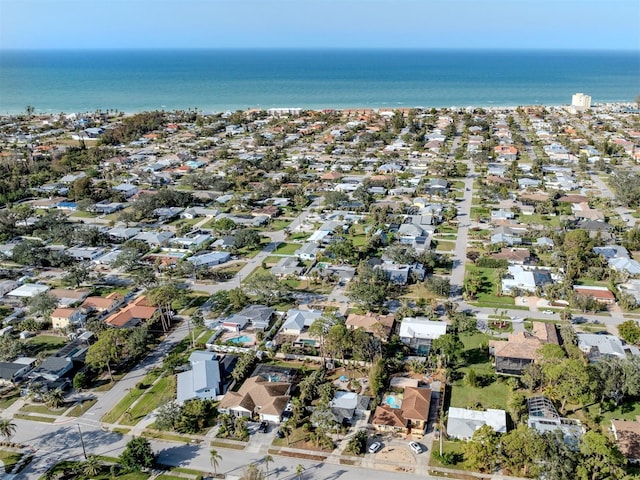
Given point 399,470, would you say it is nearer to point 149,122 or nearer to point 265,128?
point 265,128

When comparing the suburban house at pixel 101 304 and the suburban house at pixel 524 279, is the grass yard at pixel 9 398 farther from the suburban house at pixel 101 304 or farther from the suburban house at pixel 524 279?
the suburban house at pixel 524 279

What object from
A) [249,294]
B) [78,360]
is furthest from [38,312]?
[249,294]

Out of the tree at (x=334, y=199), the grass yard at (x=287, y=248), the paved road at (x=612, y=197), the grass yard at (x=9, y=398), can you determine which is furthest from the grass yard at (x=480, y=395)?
the paved road at (x=612, y=197)

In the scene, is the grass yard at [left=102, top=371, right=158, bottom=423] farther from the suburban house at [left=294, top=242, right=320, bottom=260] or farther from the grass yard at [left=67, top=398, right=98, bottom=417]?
the suburban house at [left=294, top=242, right=320, bottom=260]

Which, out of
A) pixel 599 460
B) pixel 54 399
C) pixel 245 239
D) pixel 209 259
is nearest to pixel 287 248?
pixel 245 239

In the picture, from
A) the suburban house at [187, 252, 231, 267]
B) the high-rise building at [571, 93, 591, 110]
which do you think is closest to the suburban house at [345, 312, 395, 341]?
the suburban house at [187, 252, 231, 267]

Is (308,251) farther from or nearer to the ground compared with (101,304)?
farther from the ground

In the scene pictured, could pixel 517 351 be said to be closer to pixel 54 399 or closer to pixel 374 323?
pixel 374 323
